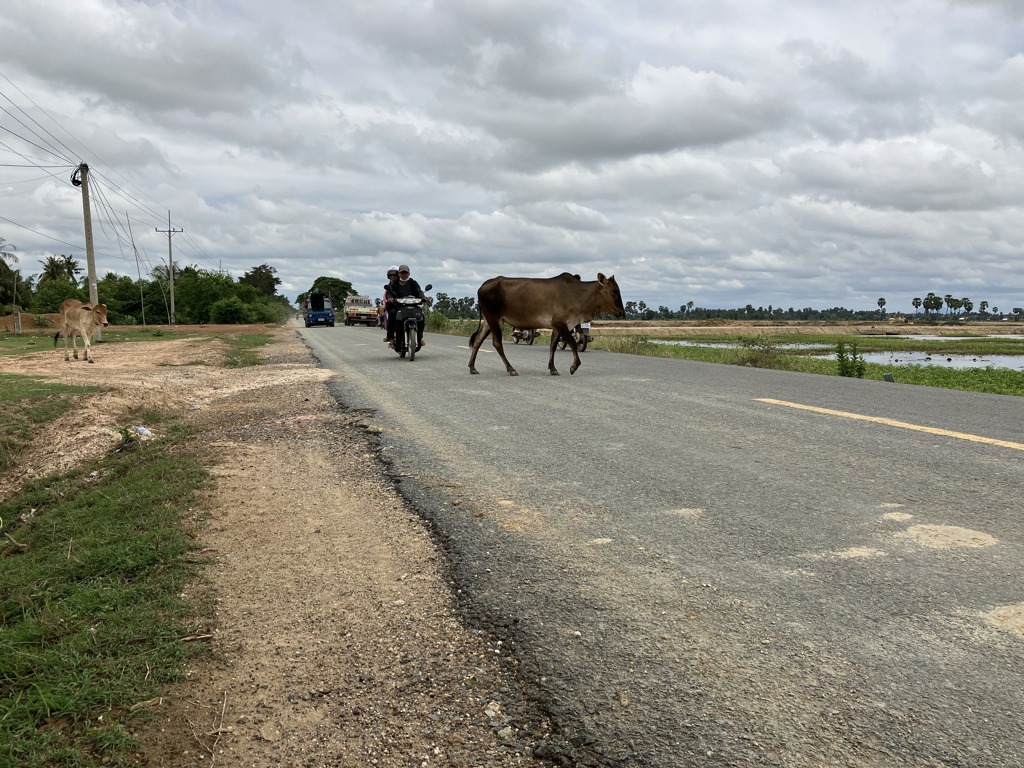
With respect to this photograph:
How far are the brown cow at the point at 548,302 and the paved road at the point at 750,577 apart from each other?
18.8ft

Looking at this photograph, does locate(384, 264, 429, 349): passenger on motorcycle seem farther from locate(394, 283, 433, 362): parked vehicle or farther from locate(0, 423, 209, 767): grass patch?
locate(0, 423, 209, 767): grass patch

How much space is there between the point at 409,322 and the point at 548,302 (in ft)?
14.8

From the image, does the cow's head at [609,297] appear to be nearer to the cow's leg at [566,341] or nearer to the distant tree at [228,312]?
the cow's leg at [566,341]

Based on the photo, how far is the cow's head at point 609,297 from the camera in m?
13.3

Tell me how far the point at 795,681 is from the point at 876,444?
4.37 metres

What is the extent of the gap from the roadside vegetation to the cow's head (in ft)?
27.2

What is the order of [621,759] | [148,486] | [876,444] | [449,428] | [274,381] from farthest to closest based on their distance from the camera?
1. [274,381]
2. [449,428]
3. [876,444]
4. [148,486]
5. [621,759]

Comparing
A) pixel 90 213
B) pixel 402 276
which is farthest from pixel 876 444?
pixel 90 213

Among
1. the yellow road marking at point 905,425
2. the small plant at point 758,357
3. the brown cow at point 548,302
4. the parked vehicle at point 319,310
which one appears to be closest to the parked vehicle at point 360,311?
the parked vehicle at point 319,310

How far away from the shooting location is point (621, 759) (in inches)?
83.2

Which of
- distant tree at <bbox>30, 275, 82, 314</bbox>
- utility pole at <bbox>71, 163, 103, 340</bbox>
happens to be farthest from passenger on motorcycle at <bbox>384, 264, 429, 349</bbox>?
distant tree at <bbox>30, 275, 82, 314</bbox>

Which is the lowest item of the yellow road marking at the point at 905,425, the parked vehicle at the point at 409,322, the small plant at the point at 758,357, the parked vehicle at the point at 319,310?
the yellow road marking at the point at 905,425

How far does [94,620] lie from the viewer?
119 inches

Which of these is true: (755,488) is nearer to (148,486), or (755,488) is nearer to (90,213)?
(148,486)
